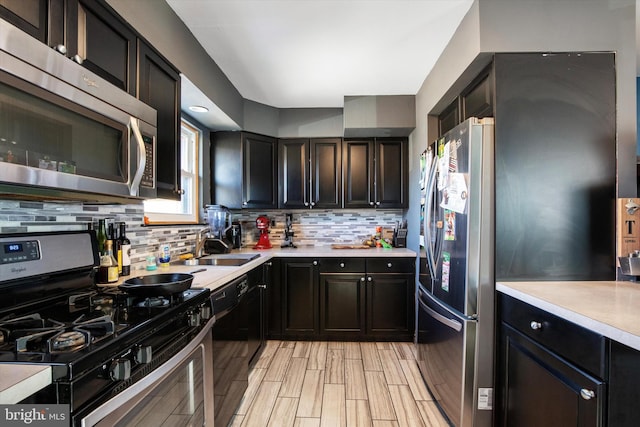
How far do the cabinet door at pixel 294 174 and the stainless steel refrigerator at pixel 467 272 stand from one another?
5.80 ft

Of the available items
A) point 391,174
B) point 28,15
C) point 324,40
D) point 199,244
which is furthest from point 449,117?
point 28,15

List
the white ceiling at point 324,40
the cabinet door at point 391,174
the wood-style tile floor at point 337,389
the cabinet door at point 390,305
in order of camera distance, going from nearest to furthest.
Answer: the white ceiling at point 324,40 < the wood-style tile floor at point 337,389 < the cabinet door at point 390,305 < the cabinet door at point 391,174

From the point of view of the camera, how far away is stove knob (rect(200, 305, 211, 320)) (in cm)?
132

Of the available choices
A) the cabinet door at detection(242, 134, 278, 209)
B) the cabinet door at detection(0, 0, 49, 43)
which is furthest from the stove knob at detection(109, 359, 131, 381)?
the cabinet door at detection(242, 134, 278, 209)

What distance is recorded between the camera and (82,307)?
3.70 ft

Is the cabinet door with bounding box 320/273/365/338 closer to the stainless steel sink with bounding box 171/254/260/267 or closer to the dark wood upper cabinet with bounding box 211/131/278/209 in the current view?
the stainless steel sink with bounding box 171/254/260/267

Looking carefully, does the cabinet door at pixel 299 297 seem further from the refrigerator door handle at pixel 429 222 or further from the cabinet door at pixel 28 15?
the cabinet door at pixel 28 15

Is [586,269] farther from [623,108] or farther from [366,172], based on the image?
[366,172]

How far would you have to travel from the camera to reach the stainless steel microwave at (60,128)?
0.80 meters

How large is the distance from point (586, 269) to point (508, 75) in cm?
110

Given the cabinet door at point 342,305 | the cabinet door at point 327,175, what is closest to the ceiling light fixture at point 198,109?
the cabinet door at point 327,175

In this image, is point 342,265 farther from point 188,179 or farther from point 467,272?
point 188,179

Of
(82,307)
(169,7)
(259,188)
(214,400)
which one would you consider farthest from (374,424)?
(169,7)

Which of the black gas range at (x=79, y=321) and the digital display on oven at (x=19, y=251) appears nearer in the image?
the black gas range at (x=79, y=321)
